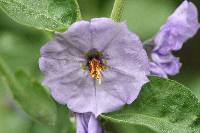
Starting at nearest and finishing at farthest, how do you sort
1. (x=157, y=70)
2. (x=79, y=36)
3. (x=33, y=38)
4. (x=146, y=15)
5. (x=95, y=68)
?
(x=79, y=36) → (x=95, y=68) → (x=157, y=70) → (x=33, y=38) → (x=146, y=15)

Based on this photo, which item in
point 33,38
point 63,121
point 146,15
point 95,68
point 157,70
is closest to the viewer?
point 95,68

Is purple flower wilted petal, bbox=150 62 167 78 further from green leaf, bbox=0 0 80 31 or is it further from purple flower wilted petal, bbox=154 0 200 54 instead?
green leaf, bbox=0 0 80 31

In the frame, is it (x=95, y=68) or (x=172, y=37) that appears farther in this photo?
(x=172, y=37)

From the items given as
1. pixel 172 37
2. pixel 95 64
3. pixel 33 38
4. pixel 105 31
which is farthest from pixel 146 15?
pixel 105 31

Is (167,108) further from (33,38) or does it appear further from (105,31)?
(33,38)

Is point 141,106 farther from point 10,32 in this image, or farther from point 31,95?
point 10,32

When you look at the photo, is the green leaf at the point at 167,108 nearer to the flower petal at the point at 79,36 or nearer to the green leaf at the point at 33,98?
the flower petal at the point at 79,36
